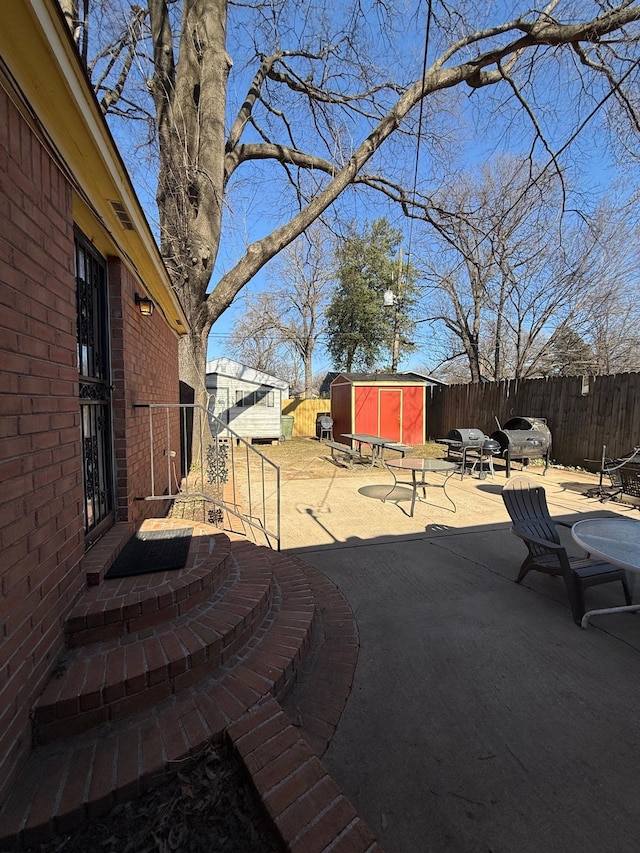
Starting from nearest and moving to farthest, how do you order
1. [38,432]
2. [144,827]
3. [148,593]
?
[144,827] → [38,432] → [148,593]

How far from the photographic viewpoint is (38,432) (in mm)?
1645

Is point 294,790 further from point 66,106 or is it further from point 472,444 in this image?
point 472,444

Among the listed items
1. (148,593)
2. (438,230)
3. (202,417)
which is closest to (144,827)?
(148,593)

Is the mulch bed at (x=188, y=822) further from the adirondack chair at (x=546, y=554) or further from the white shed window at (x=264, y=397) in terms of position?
the white shed window at (x=264, y=397)

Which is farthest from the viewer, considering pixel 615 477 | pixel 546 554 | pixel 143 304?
pixel 615 477

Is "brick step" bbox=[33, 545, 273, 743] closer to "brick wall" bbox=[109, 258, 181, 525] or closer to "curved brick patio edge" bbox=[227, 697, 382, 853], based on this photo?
"curved brick patio edge" bbox=[227, 697, 382, 853]

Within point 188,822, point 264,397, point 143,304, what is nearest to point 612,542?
point 188,822

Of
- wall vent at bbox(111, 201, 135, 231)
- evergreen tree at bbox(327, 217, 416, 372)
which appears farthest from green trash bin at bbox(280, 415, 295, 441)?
wall vent at bbox(111, 201, 135, 231)

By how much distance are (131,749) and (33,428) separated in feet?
4.40

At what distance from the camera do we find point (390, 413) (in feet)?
45.8

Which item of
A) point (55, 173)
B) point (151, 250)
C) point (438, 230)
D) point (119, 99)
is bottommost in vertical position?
point (55, 173)

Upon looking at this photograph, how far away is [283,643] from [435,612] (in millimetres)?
1321

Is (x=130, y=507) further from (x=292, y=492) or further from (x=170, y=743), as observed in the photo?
(x=292, y=492)

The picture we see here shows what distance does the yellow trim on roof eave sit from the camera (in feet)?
4.42
